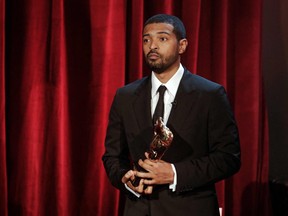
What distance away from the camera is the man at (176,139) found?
1351mm

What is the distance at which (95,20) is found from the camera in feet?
7.33

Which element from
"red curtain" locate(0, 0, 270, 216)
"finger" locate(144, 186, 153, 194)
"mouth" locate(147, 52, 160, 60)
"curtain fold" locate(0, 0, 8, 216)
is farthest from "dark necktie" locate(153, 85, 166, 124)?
"curtain fold" locate(0, 0, 8, 216)

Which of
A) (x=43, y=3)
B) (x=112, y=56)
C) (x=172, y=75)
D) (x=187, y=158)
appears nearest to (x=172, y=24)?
(x=172, y=75)

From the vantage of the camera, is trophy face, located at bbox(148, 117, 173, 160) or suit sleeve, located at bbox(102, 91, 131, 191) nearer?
trophy face, located at bbox(148, 117, 173, 160)

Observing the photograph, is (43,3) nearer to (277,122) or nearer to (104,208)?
(104,208)

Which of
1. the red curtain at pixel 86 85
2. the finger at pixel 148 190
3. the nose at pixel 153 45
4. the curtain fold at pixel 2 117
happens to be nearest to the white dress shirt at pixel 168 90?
the nose at pixel 153 45

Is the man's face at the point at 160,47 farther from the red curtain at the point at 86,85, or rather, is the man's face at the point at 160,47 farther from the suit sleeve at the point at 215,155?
the red curtain at the point at 86,85

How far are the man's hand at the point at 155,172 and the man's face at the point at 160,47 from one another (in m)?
0.32

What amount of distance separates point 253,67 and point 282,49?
184 mm

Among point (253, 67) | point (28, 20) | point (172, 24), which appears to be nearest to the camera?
point (172, 24)

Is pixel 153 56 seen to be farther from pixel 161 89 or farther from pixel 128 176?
pixel 128 176

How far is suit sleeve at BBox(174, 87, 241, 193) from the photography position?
1.35m

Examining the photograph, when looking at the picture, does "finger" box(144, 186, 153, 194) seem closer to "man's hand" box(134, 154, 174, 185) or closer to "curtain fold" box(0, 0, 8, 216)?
"man's hand" box(134, 154, 174, 185)

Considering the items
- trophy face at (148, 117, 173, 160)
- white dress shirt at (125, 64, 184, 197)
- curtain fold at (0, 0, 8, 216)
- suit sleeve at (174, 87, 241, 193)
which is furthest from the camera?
curtain fold at (0, 0, 8, 216)
